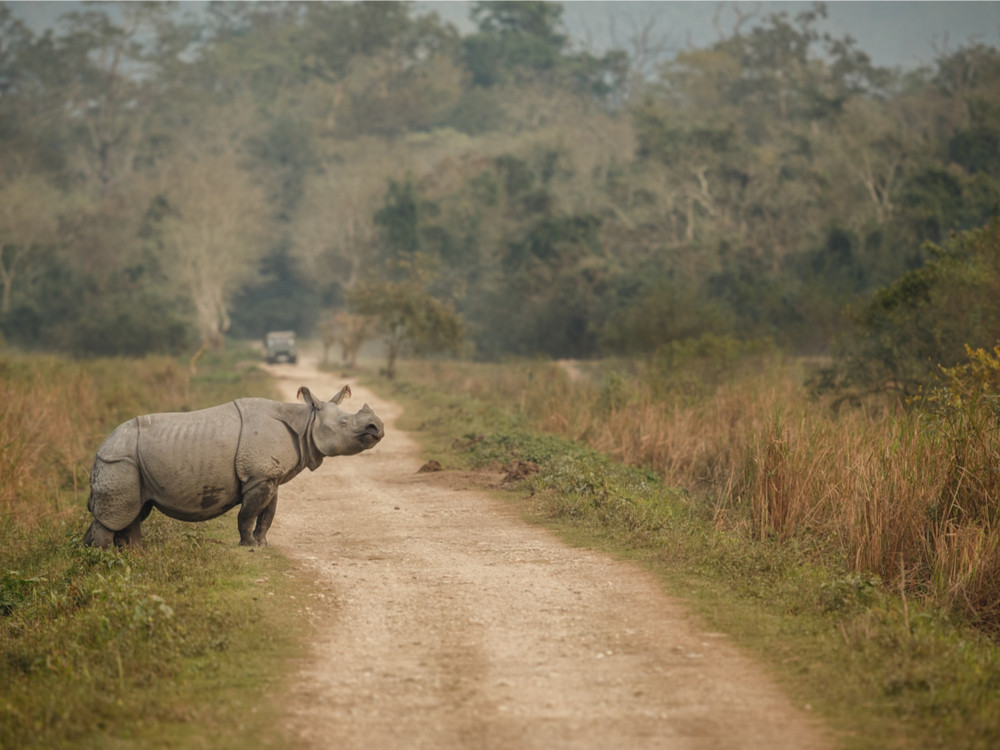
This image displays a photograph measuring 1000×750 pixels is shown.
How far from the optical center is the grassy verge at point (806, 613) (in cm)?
553

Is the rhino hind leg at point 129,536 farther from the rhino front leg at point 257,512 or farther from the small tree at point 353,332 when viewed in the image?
the small tree at point 353,332

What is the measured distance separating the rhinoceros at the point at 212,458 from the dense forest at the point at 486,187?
1364 centimetres

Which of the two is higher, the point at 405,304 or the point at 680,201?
the point at 680,201

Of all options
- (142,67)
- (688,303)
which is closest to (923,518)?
(688,303)

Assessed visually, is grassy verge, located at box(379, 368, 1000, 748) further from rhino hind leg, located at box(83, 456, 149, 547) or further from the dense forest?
the dense forest

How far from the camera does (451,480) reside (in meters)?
13.9

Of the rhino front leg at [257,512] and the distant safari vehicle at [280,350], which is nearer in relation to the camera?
the rhino front leg at [257,512]

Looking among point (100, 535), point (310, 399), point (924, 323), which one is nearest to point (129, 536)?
point (100, 535)

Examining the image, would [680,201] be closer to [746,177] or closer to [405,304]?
[746,177]

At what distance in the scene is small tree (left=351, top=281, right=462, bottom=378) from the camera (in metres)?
35.7

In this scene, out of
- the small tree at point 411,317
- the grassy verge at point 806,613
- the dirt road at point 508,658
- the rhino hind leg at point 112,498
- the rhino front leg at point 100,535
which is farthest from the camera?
the small tree at point 411,317

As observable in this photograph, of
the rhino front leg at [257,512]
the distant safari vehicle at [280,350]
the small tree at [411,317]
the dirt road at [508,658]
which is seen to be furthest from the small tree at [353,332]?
the dirt road at [508,658]

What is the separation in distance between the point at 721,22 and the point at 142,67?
4445 centimetres

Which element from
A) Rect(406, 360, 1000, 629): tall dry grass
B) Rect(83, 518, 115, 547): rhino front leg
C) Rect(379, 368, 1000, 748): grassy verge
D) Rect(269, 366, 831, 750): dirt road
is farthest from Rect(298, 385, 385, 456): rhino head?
Rect(406, 360, 1000, 629): tall dry grass
